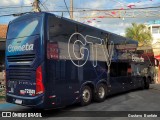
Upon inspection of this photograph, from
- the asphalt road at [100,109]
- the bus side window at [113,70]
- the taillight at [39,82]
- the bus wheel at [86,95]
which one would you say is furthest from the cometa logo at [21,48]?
the bus side window at [113,70]

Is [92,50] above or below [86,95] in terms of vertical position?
above

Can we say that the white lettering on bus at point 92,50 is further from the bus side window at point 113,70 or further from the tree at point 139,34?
the tree at point 139,34

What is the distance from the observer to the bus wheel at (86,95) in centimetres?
1192

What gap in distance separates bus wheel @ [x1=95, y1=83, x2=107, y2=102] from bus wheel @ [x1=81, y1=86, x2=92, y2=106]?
2.04ft

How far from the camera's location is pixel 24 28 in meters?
10.6

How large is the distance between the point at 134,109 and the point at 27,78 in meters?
4.40

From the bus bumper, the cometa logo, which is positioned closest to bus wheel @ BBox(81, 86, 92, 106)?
the bus bumper

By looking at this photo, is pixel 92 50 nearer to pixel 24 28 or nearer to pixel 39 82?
pixel 24 28

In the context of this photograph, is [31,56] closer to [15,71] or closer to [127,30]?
[15,71]

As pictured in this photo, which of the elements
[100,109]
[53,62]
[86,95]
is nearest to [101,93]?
[86,95]

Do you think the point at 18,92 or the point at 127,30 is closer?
the point at 18,92

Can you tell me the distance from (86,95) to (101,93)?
1368 millimetres

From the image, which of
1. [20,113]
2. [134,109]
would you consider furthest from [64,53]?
[134,109]

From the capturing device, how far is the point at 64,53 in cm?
1065
